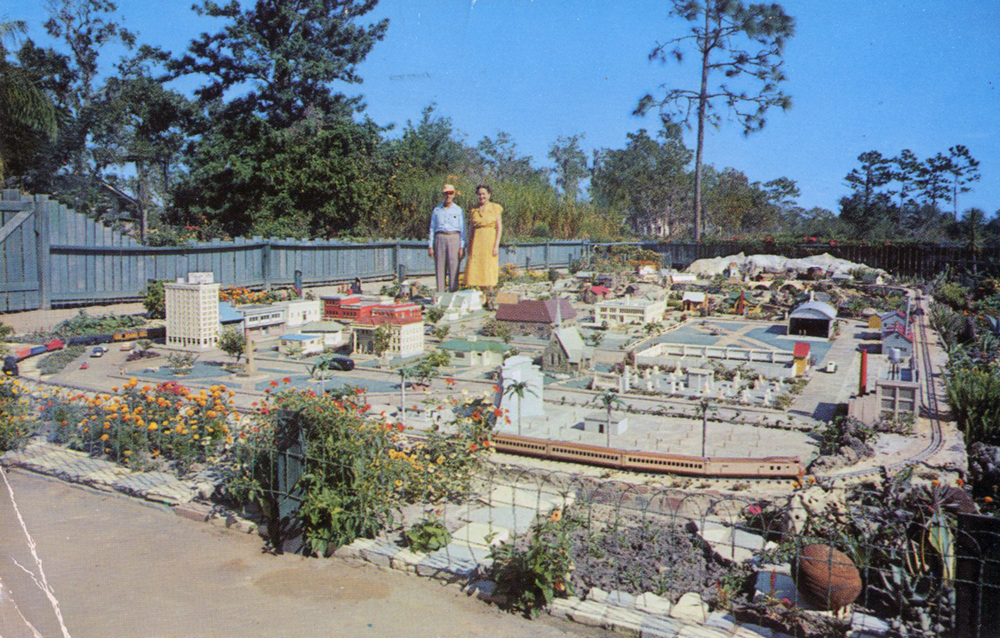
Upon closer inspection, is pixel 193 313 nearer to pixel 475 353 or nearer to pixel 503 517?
pixel 475 353

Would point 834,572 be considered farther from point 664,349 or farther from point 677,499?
point 664,349

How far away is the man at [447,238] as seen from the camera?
21125 mm

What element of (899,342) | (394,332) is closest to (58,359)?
(394,332)

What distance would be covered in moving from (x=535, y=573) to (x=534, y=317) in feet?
40.5

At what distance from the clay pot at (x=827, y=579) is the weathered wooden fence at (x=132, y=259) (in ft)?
55.1

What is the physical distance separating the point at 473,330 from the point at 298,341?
457 centimetres

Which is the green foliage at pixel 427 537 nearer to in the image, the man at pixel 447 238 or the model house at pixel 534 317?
the model house at pixel 534 317

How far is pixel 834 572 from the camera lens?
4.80 metres

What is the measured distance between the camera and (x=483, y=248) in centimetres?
2188

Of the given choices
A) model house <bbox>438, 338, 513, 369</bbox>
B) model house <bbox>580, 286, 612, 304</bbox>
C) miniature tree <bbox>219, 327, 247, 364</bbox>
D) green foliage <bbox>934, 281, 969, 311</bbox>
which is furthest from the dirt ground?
green foliage <bbox>934, 281, 969, 311</bbox>

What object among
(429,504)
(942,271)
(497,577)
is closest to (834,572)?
(497,577)

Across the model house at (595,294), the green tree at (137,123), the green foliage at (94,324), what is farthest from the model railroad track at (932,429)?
the green tree at (137,123)

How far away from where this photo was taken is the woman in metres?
21.4

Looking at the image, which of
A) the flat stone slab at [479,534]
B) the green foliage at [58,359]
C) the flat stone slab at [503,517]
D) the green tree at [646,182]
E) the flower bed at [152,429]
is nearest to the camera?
the flat stone slab at [479,534]
